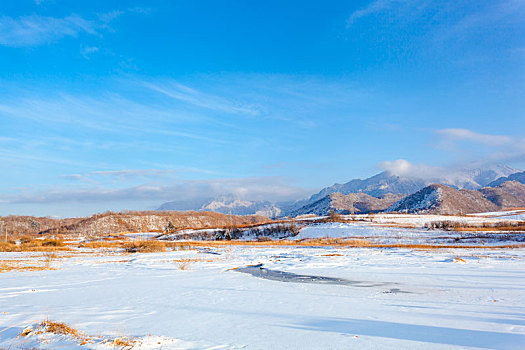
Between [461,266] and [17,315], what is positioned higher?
[17,315]

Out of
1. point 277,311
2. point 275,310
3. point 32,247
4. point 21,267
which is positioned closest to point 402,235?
point 21,267

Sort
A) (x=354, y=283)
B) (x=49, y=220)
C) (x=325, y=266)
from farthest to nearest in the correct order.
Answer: (x=49, y=220) → (x=325, y=266) → (x=354, y=283)

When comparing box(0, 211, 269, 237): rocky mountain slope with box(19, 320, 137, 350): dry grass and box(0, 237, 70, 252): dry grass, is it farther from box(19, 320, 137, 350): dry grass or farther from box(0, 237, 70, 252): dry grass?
box(19, 320, 137, 350): dry grass

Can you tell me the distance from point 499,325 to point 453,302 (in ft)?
10.3

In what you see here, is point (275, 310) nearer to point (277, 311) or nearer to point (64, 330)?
point (277, 311)

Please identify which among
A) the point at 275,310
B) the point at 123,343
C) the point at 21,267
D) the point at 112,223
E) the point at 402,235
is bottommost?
the point at 402,235

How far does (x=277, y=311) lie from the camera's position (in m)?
10.9

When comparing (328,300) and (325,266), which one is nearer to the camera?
(328,300)

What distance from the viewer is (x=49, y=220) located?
7530 inches

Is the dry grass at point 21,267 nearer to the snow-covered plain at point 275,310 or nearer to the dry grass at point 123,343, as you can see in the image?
the snow-covered plain at point 275,310

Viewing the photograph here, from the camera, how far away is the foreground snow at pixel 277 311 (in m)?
7.86

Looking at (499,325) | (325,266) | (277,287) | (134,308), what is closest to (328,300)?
(277,287)

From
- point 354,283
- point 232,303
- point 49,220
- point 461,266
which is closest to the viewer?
point 232,303

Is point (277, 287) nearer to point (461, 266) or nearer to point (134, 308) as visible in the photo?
point (134, 308)
